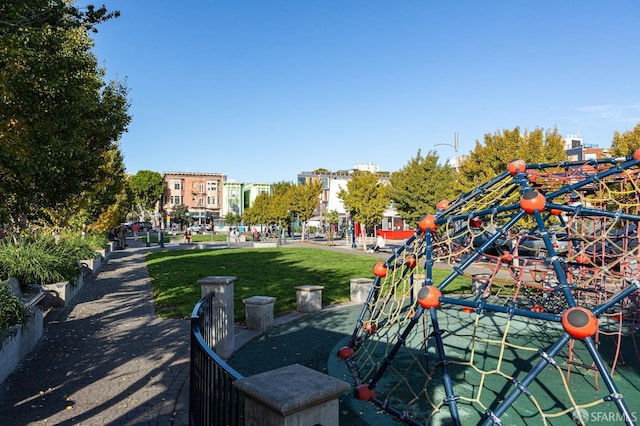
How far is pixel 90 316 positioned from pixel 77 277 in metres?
3.91

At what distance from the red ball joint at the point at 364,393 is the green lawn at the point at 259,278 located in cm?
507

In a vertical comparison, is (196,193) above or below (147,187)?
below

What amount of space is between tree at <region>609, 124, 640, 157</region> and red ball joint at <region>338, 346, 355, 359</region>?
16.2m

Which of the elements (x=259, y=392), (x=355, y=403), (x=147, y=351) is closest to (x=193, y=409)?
(x=355, y=403)

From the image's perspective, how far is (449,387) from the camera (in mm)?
4648

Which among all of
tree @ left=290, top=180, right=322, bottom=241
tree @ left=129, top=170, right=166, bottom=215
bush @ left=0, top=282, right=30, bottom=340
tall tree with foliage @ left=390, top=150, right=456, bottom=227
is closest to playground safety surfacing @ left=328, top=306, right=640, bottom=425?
bush @ left=0, top=282, right=30, bottom=340

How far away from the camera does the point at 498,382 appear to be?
627cm

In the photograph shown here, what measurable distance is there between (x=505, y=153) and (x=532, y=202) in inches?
669

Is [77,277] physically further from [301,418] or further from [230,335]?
[301,418]

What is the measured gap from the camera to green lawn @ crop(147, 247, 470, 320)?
12211mm

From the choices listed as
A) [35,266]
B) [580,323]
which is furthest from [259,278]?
[580,323]

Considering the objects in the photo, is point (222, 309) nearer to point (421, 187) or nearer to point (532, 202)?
point (532, 202)

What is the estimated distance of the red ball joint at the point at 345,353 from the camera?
726cm

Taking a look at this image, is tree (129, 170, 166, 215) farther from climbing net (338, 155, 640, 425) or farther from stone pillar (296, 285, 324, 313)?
climbing net (338, 155, 640, 425)
